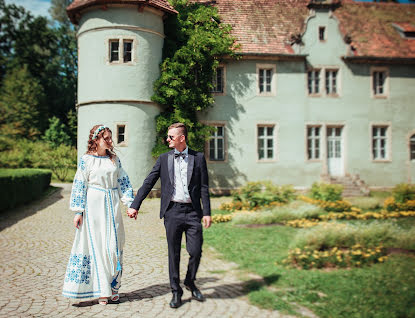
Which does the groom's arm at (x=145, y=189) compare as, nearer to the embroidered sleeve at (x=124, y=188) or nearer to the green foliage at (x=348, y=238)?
the embroidered sleeve at (x=124, y=188)

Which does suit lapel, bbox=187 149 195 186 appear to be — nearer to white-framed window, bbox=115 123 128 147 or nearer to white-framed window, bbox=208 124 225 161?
white-framed window, bbox=115 123 128 147

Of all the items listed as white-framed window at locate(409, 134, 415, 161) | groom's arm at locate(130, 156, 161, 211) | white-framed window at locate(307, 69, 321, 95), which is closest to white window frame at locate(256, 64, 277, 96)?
white-framed window at locate(307, 69, 321, 95)

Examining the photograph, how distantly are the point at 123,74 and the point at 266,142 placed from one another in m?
7.90

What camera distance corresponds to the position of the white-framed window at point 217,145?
1784 centimetres

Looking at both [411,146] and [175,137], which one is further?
[411,146]

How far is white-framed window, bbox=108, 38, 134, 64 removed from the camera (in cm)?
1568

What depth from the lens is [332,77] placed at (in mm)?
18984

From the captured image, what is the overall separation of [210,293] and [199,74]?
44.9ft

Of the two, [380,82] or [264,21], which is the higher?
[264,21]

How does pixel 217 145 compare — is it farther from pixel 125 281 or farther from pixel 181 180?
pixel 181 180

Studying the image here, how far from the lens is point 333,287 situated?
182 inches

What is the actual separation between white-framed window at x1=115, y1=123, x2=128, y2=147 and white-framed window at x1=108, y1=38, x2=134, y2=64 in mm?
2860

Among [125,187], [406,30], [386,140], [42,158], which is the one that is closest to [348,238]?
[125,187]

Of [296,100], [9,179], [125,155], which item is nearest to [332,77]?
[296,100]
